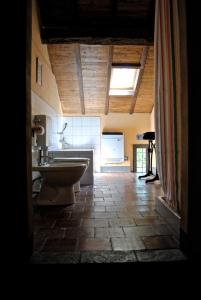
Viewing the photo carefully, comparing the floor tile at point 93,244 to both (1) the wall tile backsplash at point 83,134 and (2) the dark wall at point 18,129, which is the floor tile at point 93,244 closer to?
(2) the dark wall at point 18,129

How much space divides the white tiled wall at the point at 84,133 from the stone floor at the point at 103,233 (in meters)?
3.63

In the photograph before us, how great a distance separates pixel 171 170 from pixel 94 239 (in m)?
0.84

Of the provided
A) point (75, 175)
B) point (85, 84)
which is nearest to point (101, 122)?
point (85, 84)

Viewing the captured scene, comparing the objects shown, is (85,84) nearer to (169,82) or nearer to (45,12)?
(45,12)

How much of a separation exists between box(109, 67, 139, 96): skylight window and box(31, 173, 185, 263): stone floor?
374 cm

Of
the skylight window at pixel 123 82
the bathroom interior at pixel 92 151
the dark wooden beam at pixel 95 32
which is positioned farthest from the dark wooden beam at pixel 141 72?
the dark wooden beam at pixel 95 32

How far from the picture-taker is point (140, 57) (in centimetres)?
492

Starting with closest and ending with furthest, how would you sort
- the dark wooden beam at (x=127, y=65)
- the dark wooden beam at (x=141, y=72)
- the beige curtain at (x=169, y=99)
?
1. the beige curtain at (x=169, y=99)
2. the dark wooden beam at (x=141, y=72)
3. the dark wooden beam at (x=127, y=65)

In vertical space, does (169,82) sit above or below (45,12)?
below

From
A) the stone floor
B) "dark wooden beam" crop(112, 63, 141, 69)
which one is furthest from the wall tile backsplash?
the stone floor

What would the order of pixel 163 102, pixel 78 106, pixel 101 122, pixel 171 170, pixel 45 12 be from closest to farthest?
pixel 171 170, pixel 163 102, pixel 45 12, pixel 78 106, pixel 101 122

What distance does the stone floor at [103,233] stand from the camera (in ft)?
4.77

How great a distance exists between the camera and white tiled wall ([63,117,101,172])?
6.54 m

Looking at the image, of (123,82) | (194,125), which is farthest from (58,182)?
(123,82)
